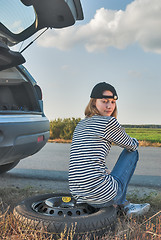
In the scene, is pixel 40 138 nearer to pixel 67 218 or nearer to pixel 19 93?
pixel 19 93

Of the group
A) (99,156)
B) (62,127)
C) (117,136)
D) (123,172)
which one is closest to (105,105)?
(117,136)

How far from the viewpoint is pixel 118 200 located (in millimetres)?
2359

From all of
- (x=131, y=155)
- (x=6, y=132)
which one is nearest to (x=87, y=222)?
(x=131, y=155)

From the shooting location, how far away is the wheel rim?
2126mm

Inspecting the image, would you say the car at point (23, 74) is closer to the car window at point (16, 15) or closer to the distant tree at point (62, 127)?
the car window at point (16, 15)

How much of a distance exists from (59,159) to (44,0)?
3499 millimetres

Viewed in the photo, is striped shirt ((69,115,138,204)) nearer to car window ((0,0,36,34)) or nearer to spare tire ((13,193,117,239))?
spare tire ((13,193,117,239))

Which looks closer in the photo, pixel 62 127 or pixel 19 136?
pixel 19 136

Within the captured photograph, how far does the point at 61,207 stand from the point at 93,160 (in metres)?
0.50

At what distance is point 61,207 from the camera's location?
89.4 inches

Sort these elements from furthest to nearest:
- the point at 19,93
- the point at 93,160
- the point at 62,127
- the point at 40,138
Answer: the point at 62,127 < the point at 19,93 < the point at 40,138 < the point at 93,160

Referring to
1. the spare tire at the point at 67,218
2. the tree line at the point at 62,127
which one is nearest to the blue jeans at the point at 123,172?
the spare tire at the point at 67,218

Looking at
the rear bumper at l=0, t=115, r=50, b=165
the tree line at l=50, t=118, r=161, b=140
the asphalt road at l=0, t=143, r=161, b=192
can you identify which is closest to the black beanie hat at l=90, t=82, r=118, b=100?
the rear bumper at l=0, t=115, r=50, b=165

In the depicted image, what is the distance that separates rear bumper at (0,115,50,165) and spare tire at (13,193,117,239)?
61 cm
